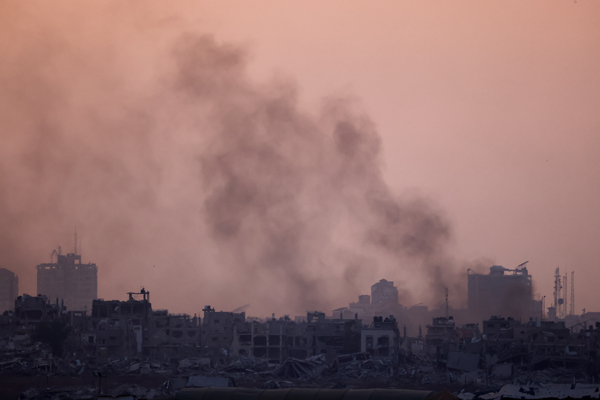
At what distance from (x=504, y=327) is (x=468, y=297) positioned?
3856 inches

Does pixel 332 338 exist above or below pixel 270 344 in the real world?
above

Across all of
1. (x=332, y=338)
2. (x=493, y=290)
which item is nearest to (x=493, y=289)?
(x=493, y=290)

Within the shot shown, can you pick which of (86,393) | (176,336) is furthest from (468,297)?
(86,393)

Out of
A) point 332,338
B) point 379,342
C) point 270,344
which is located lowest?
point 270,344

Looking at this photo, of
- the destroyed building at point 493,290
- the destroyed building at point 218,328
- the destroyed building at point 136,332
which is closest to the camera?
the destroyed building at point 136,332

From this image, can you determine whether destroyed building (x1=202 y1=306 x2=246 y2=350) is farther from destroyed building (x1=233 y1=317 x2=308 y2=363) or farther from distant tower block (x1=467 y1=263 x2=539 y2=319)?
distant tower block (x1=467 y1=263 x2=539 y2=319)

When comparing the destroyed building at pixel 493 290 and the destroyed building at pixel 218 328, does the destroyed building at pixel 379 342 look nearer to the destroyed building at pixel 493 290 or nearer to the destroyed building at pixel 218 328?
the destroyed building at pixel 218 328

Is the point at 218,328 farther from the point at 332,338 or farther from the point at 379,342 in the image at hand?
the point at 379,342

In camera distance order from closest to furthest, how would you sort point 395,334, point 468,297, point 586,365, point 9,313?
1. point 586,365
2. point 395,334
3. point 9,313
4. point 468,297

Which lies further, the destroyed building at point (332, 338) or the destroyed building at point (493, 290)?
the destroyed building at point (493, 290)

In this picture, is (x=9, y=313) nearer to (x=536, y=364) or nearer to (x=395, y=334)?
(x=395, y=334)

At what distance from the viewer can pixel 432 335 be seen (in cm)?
9256

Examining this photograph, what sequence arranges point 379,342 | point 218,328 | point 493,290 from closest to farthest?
point 379,342 → point 218,328 → point 493,290

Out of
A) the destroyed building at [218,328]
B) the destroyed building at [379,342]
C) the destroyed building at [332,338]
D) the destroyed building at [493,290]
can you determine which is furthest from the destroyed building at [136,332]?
the destroyed building at [493,290]
